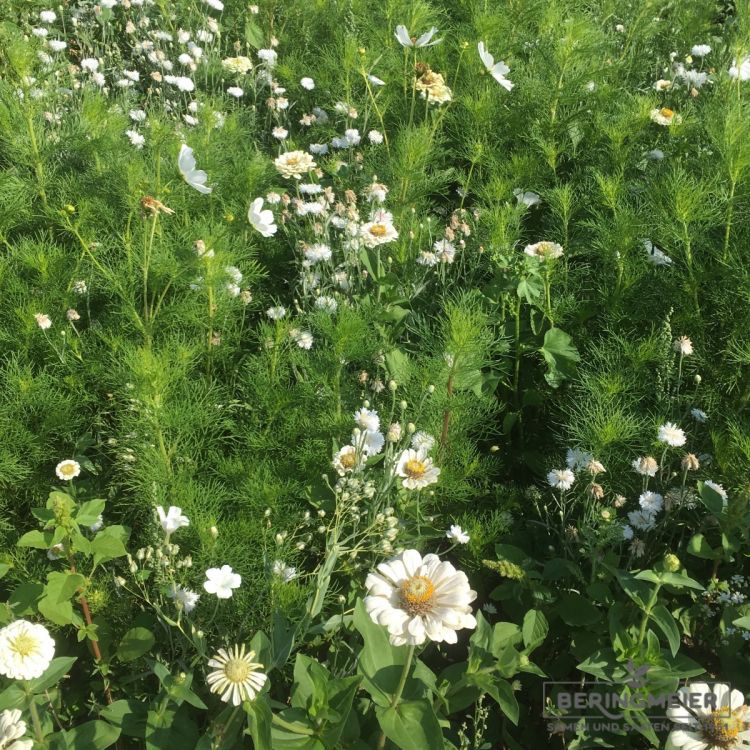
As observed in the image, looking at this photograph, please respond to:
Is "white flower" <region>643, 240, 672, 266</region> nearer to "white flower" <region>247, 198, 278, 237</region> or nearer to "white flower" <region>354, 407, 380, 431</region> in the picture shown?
"white flower" <region>354, 407, 380, 431</region>

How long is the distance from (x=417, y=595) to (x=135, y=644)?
2.76 ft

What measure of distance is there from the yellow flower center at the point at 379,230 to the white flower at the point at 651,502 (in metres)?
1.21

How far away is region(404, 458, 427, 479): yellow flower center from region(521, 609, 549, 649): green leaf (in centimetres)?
41

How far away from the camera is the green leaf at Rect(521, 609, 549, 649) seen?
160cm

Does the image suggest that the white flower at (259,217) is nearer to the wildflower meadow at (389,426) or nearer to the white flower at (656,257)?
the wildflower meadow at (389,426)

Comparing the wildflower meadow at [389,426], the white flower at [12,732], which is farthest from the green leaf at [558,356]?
the white flower at [12,732]

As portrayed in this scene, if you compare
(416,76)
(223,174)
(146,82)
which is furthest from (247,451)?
(146,82)

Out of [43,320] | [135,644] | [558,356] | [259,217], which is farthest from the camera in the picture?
[259,217]

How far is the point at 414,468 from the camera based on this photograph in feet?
6.07

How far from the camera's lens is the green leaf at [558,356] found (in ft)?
7.85

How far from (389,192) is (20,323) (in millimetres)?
1512

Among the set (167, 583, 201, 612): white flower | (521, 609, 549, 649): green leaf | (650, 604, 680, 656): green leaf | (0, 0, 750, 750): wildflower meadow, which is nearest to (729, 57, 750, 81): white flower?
(0, 0, 750, 750): wildflower meadow

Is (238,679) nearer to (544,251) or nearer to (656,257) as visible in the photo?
(544,251)

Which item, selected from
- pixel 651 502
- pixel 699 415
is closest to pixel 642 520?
pixel 651 502
